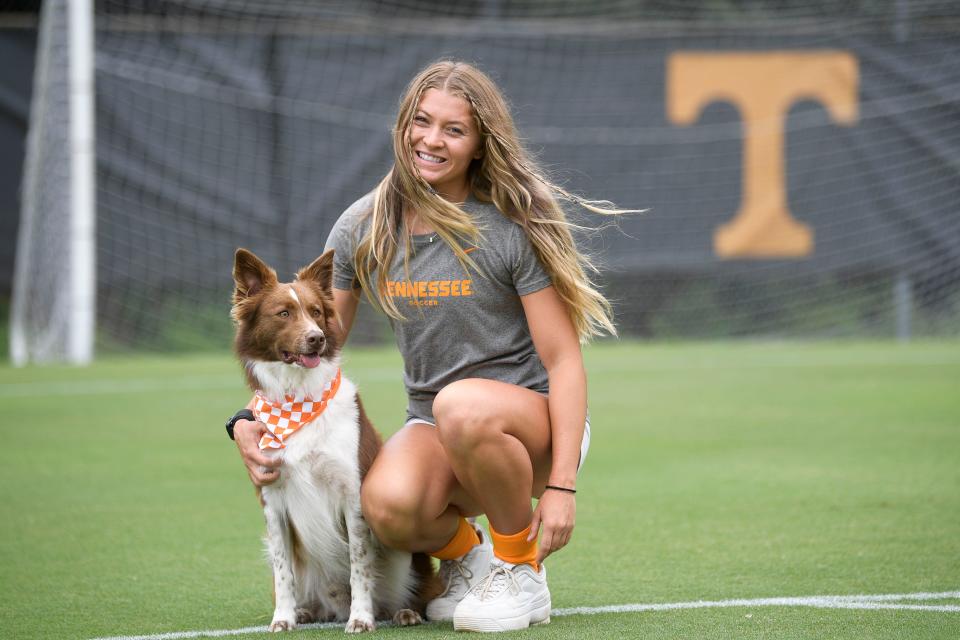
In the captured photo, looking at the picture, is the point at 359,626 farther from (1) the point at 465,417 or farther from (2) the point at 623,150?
(2) the point at 623,150

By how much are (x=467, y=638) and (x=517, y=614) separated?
0.49 feet

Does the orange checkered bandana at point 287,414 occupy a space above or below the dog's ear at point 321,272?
below

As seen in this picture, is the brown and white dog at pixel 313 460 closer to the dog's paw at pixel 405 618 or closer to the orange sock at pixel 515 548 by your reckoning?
the dog's paw at pixel 405 618

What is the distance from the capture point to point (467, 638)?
3.28 m

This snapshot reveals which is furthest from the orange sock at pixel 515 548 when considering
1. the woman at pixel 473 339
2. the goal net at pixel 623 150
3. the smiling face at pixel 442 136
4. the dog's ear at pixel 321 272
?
the goal net at pixel 623 150

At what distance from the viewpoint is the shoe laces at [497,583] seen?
3367mm

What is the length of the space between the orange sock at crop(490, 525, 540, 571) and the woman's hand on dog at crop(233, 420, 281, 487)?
0.61m

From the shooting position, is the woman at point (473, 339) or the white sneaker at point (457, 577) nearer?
the woman at point (473, 339)

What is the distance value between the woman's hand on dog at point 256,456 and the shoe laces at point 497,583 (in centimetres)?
60

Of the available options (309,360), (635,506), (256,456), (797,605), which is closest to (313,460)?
(256,456)

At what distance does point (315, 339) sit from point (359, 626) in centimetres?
75

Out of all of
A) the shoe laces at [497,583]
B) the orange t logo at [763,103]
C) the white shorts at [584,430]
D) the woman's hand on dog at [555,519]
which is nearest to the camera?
the woman's hand on dog at [555,519]

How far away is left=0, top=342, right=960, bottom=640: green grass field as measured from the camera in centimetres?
357

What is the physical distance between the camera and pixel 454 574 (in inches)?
144
